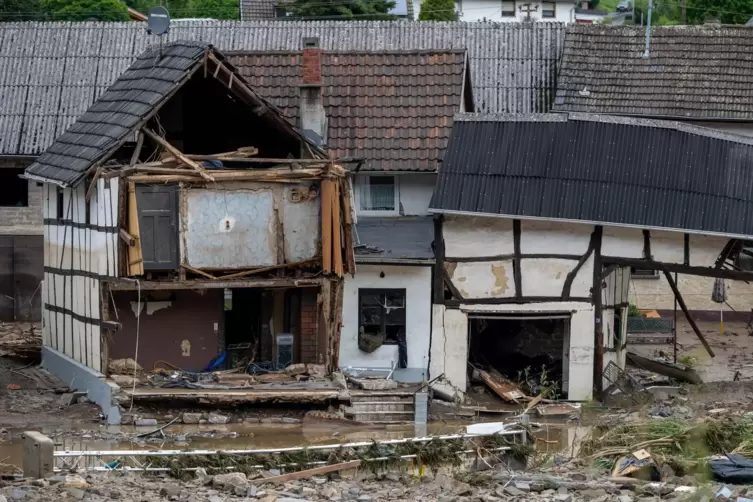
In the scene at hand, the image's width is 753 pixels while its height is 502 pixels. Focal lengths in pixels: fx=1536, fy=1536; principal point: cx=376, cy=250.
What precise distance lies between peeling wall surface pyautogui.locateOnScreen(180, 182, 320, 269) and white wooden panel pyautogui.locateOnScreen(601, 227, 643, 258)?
19.7ft

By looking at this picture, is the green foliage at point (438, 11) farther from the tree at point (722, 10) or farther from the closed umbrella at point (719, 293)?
the closed umbrella at point (719, 293)

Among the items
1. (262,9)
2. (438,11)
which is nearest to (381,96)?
(262,9)

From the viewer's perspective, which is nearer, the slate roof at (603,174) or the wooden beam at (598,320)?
the slate roof at (603,174)

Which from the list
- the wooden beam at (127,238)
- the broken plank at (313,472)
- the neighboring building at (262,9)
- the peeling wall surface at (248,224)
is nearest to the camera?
the broken plank at (313,472)

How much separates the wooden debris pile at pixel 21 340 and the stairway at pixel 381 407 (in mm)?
8412

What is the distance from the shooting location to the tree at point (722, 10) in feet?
208

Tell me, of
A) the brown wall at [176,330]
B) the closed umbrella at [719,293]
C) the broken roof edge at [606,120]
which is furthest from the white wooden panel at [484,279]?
the closed umbrella at [719,293]

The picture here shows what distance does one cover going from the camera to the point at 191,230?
27.5 m

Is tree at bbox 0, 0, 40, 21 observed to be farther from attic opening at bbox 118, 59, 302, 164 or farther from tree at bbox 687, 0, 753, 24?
attic opening at bbox 118, 59, 302, 164

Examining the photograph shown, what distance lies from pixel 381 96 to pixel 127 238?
783 centimetres

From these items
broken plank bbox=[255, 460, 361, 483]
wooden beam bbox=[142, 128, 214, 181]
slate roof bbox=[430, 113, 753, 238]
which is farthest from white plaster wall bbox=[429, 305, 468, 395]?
broken plank bbox=[255, 460, 361, 483]

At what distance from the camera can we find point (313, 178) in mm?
28000

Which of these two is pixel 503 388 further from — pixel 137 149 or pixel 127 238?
pixel 137 149

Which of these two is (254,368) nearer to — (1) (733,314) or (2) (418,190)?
(2) (418,190)
